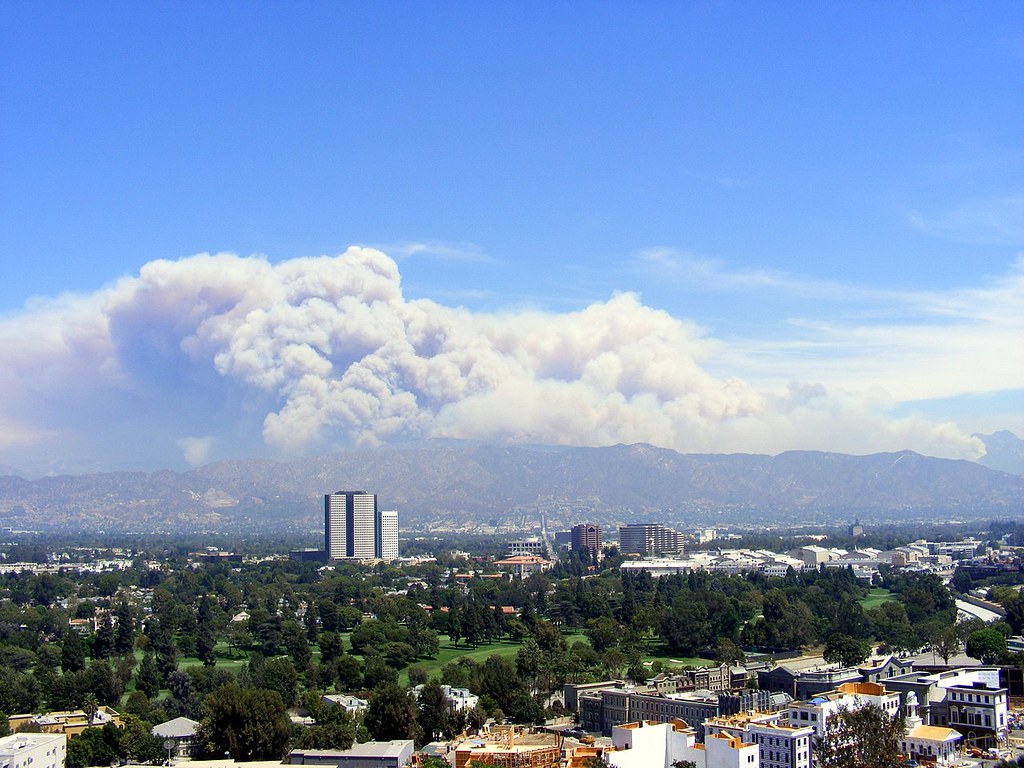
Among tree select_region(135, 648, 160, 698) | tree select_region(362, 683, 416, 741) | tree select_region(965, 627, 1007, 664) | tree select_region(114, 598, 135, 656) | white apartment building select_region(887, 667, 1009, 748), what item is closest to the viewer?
white apartment building select_region(887, 667, 1009, 748)

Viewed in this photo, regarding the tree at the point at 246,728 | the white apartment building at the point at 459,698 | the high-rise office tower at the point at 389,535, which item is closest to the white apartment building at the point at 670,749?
the white apartment building at the point at 459,698

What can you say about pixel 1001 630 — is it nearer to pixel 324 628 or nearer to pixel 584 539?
pixel 324 628

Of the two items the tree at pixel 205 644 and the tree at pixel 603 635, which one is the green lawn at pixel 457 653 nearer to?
the tree at pixel 603 635

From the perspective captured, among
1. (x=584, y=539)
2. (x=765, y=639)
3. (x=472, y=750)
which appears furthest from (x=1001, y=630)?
(x=584, y=539)

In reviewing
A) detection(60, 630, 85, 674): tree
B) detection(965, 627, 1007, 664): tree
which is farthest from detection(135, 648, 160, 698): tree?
detection(965, 627, 1007, 664): tree

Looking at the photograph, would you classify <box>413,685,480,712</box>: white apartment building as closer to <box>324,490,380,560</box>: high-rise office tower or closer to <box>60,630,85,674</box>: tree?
<box>60,630,85,674</box>: tree
